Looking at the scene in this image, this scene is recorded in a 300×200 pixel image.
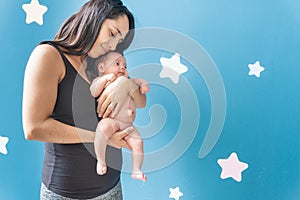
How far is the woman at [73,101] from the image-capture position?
919mm

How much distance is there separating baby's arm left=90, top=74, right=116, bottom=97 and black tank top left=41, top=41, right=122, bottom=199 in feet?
0.05

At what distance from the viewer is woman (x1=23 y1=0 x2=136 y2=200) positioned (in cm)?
92

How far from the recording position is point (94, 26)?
100 centimetres

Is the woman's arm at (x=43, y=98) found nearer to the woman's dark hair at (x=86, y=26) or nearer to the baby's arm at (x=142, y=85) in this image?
the woman's dark hair at (x=86, y=26)

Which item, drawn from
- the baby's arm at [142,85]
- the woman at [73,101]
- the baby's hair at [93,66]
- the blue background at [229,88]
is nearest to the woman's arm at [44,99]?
the woman at [73,101]

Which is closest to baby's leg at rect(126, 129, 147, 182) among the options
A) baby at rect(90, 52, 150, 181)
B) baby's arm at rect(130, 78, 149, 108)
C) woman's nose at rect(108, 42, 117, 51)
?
baby at rect(90, 52, 150, 181)

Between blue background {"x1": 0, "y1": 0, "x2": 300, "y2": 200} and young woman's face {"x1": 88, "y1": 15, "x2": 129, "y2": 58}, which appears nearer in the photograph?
young woman's face {"x1": 88, "y1": 15, "x2": 129, "y2": 58}

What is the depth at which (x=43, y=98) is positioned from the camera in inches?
35.9

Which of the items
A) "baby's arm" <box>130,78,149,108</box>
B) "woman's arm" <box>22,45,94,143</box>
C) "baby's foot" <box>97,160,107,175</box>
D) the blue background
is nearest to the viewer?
"woman's arm" <box>22,45,94,143</box>

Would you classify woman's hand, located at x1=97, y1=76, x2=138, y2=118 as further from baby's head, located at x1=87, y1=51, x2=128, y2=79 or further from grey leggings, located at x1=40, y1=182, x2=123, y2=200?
grey leggings, located at x1=40, y1=182, x2=123, y2=200

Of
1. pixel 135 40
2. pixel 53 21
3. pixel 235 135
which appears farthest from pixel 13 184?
pixel 235 135

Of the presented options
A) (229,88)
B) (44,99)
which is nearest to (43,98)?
(44,99)

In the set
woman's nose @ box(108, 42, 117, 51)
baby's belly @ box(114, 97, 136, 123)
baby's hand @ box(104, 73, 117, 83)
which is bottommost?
baby's belly @ box(114, 97, 136, 123)

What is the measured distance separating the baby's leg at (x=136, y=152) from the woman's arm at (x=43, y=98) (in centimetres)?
15
